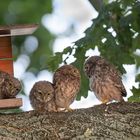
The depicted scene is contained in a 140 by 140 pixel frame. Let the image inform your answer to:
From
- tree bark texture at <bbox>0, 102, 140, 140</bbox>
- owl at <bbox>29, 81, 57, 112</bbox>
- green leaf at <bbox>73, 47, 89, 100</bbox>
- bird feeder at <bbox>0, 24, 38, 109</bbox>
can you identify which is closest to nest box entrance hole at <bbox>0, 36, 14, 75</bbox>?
bird feeder at <bbox>0, 24, 38, 109</bbox>

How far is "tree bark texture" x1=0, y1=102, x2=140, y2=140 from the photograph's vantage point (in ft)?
14.3

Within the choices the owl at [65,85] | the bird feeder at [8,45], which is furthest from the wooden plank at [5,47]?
the owl at [65,85]

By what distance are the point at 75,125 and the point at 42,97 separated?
1.20ft

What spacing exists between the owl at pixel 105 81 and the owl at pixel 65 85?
0.59ft

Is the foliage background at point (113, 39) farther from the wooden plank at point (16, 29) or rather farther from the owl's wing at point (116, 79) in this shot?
the wooden plank at point (16, 29)

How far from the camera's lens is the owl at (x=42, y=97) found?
4.64m

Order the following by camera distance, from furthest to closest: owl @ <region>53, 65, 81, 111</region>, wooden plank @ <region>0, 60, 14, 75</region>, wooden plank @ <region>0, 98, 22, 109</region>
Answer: wooden plank @ <region>0, 60, 14, 75</region>, owl @ <region>53, 65, 81, 111</region>, wooden plank @ <region>0, 98, 22, 109</region>

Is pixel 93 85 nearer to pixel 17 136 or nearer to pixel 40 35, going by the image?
pixel 17 136

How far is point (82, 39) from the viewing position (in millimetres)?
5367

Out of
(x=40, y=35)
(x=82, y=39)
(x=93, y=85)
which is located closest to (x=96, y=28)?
(x=82, y=39)

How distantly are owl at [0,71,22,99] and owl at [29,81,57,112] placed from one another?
12 cm

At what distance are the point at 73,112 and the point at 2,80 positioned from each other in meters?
0.59

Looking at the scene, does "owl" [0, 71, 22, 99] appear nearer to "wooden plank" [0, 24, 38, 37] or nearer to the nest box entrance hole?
the nest box entrance hole

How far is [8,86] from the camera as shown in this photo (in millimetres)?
4734
